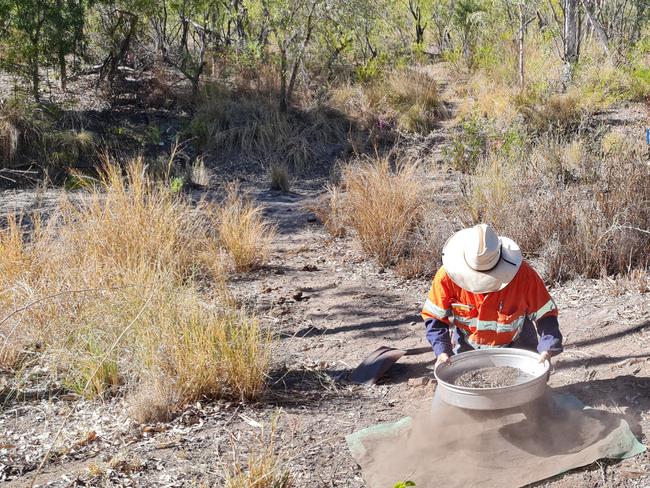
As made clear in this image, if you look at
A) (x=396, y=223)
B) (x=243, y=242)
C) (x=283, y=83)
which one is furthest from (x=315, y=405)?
(x=283, y=83)

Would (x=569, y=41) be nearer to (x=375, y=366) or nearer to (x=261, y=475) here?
(x=375, y=366)

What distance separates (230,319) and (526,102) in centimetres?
893

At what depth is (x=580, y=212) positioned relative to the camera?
5.85 m

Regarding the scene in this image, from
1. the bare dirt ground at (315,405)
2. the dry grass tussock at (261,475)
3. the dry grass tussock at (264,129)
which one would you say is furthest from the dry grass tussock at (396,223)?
the dry grass tussock at (264,129)

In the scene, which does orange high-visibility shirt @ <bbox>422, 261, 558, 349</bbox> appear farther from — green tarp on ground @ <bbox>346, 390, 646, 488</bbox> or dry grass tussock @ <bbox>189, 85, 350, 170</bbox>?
dry grass tussock @ <bbox>189, 85, 350, 170</bbox>

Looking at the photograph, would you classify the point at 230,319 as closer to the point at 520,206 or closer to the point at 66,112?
the point at 520,206

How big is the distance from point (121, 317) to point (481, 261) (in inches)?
82.7

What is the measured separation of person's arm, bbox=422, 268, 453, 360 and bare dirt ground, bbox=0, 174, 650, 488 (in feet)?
1.81

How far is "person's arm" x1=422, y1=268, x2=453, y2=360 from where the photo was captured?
12.0ft

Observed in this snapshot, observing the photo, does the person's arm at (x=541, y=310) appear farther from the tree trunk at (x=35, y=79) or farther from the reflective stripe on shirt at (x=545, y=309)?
the tree trunk at (x=35, y=79)

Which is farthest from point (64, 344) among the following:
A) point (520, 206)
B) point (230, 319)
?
point (520, 206)

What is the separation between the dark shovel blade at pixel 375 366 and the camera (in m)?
4.37

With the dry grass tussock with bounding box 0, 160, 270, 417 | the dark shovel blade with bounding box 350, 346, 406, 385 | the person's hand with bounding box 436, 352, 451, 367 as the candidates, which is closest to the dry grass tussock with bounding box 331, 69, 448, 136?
the dry grass tussock with bounding box 0, 160, 270, 417

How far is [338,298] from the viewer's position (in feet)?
19.7
